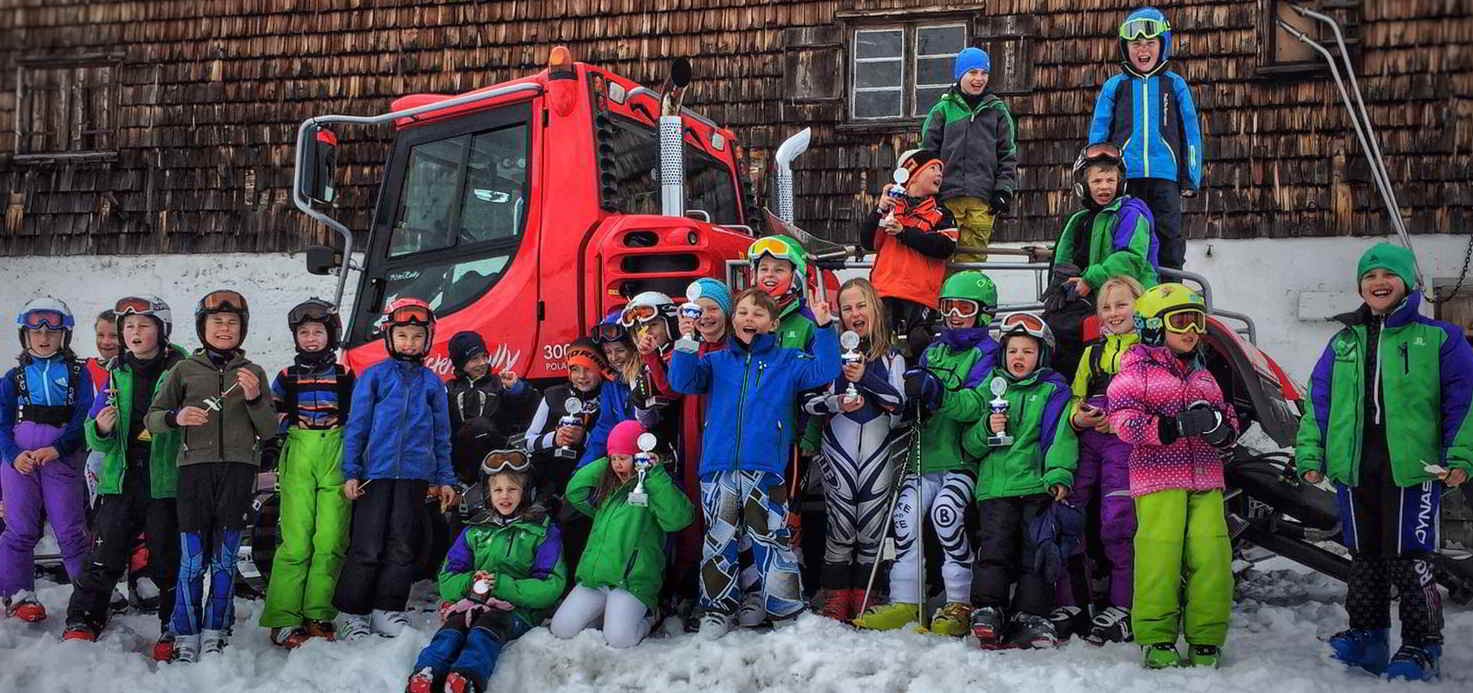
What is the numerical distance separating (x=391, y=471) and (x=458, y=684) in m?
1.24

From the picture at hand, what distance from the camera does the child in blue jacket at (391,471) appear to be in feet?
20.1

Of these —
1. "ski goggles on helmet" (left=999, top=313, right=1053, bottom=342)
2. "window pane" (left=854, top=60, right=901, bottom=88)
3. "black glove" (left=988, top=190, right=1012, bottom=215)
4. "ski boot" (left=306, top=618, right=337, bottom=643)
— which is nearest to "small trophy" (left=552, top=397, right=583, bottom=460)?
"ski boot" (left=306, top=618, right=337, bottom=643)

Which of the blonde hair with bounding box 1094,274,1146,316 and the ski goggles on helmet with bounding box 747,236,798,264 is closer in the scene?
the blonde hair with bounding box 1094,274,1146,316

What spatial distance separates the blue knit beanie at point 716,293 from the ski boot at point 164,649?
8.51 feet

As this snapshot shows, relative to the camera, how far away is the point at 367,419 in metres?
6.25

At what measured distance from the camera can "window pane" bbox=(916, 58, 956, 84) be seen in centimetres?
1186

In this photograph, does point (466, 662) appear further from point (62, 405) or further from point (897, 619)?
point (62, 405)

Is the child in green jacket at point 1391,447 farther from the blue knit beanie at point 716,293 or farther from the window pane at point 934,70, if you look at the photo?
the window pane at point 934,70

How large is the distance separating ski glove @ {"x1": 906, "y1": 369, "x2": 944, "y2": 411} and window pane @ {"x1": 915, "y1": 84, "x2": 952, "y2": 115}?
20.5 feet

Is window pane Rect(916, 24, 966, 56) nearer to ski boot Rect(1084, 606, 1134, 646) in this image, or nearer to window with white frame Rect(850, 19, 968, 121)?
window with white frame Rect(850, 19, 968, 121)

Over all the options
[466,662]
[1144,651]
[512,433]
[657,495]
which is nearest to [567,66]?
[512,433]

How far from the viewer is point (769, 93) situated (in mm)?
12055

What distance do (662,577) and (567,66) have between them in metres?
2.83

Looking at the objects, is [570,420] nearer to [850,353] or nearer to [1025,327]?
[850,353]
